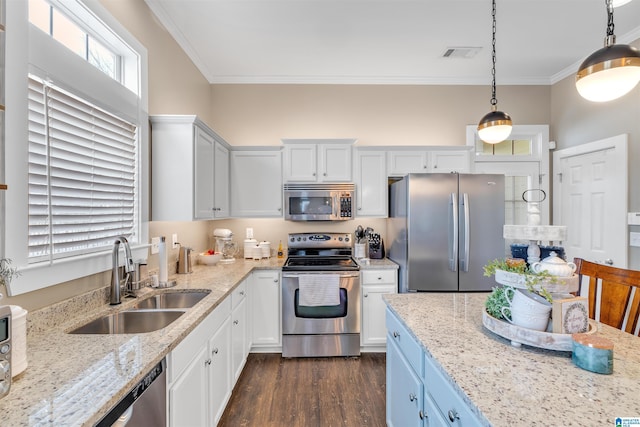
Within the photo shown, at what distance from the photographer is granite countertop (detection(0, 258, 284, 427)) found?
2.72 feet

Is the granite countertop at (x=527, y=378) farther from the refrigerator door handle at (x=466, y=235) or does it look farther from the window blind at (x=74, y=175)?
the window blind at (x=74, y=175)

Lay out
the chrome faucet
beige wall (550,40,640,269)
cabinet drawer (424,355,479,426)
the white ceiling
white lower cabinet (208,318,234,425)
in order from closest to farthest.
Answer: cabinet drawer (424,355,479,426)
the chrome faucet
white lower cabinet (208,318,234,425)
the white ceiling
beige wall (550,40,640,269)

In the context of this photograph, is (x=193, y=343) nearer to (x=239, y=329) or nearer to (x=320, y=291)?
(x=239, y=329)

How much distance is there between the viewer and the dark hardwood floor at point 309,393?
214 centimetres

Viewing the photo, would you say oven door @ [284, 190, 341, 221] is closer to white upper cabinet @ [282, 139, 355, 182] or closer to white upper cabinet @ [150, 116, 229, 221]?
white upper cabinet @ [282, 139, 355, 182]

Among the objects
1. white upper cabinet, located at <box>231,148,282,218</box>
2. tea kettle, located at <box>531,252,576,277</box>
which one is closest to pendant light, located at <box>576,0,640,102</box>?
tea kettle, located at <box>531,252,576,277</box>

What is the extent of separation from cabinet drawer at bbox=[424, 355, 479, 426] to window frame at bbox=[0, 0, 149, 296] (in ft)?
5.48

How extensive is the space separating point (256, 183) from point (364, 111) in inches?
62.0

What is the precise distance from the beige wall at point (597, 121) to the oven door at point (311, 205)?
8.81ft

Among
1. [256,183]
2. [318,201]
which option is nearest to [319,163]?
[318,201]

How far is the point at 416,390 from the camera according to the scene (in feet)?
4.40

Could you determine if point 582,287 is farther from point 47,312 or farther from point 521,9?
point 47,312

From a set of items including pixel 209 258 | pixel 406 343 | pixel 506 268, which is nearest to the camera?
pixel 506 268

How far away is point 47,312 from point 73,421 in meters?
0.86
